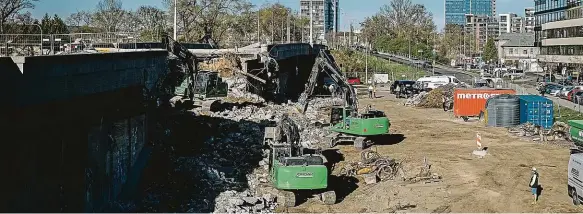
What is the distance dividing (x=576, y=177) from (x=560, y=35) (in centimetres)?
7659

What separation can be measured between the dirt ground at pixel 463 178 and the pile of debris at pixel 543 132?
80 cm

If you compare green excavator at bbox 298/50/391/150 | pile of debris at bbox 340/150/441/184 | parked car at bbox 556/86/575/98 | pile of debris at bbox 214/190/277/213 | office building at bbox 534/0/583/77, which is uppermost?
office building at bbox 534/0/583/77

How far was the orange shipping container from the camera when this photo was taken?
157 feet

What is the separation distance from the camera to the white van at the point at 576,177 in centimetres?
2094

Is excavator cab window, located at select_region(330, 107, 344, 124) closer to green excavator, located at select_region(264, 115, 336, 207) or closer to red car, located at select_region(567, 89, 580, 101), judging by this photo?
green excavator, located at select_region(264, 115, 336, 207)

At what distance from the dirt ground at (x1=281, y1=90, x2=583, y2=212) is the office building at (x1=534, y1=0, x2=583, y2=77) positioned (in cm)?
5067

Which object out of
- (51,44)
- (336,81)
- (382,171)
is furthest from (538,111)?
(51,44)

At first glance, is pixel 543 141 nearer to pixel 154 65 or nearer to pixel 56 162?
pixel 154 65

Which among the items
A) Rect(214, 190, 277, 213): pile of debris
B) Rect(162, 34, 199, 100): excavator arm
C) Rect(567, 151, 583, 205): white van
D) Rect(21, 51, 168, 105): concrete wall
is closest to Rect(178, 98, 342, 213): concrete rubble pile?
Rect(214, 190, 277, 213): pile of debris

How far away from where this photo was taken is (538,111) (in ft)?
135

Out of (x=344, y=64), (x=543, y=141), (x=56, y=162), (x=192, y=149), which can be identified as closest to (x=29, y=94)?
(x=56, y=162)

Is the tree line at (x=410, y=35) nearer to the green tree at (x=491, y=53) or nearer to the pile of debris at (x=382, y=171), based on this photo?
the green tree at (x=491, y=53)

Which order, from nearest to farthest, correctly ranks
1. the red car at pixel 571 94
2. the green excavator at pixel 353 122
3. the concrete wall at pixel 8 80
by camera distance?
the concrete wall at pixel 8 80 < the green excavator at pixel 353 122 < the red car at pixel 571 94

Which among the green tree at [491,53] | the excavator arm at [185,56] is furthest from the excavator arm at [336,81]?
the green tree at [491,53]
